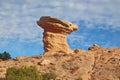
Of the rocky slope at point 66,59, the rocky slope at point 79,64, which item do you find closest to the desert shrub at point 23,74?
the rocky slope at point 66,59

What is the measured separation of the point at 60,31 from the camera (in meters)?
66.1

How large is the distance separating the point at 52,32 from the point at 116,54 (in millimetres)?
10500

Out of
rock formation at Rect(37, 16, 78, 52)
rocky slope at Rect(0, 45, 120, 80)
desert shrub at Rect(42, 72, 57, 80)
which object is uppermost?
rock formation at Rect(37, 16, 78, 52)

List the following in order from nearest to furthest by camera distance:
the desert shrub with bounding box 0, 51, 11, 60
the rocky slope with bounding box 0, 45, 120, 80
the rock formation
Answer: the rocky slope with bounding box 0, 45, 120, 80
the rock formation
the desert shrub with bounding box 0, 51, 11, 60

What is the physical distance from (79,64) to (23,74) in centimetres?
923

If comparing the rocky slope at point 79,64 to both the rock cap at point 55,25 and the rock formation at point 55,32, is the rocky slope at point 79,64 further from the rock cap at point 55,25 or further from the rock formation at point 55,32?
A: the rock cap at point 55,25

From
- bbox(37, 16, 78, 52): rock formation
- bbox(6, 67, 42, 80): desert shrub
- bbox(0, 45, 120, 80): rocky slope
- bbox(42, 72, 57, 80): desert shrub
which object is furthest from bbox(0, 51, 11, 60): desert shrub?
bbox(42, 72, 57, 80): desert shrub

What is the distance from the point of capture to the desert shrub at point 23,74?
2085 inches

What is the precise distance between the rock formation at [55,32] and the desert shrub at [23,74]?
10.3m

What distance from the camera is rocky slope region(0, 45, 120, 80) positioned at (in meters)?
57.5

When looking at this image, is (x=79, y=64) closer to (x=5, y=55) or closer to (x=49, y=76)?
(x=49, y=76)

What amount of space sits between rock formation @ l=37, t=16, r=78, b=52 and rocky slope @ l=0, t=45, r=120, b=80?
1.61 m

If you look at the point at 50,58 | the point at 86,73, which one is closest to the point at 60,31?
the point at 50,58

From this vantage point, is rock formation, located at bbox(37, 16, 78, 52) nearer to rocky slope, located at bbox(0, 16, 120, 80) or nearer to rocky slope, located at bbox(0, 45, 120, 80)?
rocky slope, located at bbox(0, 16, 120, 80)
